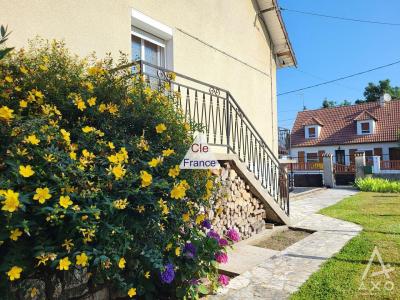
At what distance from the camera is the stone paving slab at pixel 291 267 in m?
3.67

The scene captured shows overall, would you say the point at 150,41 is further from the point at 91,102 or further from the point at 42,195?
the point at 42,195

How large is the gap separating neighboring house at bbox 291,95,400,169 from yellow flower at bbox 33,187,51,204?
29.8 m

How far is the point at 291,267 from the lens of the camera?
4.52 m

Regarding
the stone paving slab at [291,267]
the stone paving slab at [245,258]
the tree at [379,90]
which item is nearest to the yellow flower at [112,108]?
the stone paving slab at [291,267]

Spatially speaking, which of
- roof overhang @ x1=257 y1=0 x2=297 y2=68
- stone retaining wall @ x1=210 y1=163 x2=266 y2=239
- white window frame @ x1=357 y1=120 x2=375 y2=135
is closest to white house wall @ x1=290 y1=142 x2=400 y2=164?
white window frame @ x1=357 y1=120 x2=375 y2=135

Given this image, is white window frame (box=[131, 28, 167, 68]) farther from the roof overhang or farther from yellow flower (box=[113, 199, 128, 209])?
the roof overhang

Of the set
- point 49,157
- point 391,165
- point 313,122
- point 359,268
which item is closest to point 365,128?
point 313,122

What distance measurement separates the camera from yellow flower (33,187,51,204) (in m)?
2.01

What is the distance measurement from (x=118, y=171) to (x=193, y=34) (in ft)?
17.8

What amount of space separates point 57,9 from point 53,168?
3.33 meters

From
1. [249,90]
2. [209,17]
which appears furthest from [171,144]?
[249,90]

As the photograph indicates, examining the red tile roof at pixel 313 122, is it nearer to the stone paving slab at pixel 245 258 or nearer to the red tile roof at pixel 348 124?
the red tile roof at pixel 348 124

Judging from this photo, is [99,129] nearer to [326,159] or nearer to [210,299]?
Result: [210,299]

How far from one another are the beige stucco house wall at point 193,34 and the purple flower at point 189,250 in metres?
3.27
